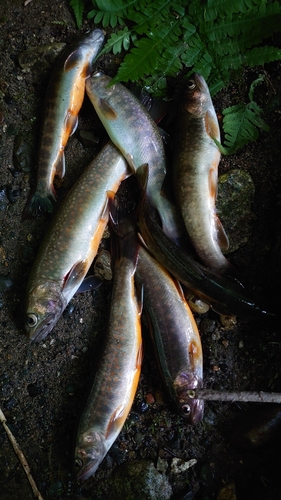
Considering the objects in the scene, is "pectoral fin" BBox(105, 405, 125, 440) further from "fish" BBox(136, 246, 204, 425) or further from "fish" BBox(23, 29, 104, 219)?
"fish" BBox(23, 29, 104, 219)

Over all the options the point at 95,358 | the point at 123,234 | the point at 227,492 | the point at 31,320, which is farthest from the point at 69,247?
the point at 227,492

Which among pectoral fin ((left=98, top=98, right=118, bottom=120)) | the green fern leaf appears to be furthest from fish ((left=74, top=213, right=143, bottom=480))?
the green fern leaf

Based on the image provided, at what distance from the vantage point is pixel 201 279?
136 inches

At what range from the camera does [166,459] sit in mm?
3666

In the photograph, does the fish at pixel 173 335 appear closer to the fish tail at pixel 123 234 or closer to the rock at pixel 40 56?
the fish tail at pixel 123 234

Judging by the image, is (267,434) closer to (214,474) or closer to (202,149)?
(214,474)

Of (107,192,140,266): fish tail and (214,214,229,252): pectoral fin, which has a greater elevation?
(107,192,140,266): fish tail

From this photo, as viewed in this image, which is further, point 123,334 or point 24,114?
point 24,114

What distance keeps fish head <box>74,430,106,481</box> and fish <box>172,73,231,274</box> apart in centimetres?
139

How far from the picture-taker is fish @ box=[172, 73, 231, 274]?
3.61m

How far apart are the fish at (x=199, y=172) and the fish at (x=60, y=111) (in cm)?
78

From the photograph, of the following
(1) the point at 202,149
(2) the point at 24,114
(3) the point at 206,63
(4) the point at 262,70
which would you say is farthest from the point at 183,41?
(2) the point at 24,114

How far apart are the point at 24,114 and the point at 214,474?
3.00 m

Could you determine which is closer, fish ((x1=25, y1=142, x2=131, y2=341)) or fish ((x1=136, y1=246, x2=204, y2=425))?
fish ((x1=136, y1=246, x2=204, y2=425))
